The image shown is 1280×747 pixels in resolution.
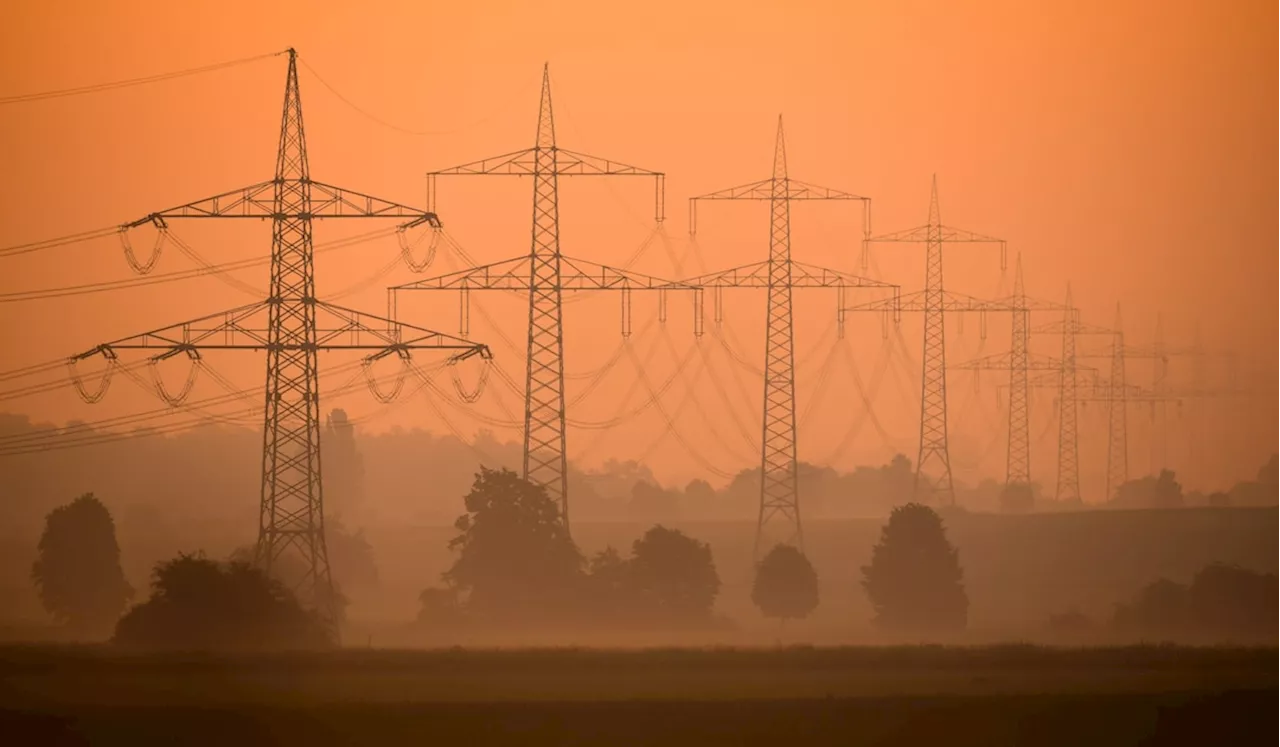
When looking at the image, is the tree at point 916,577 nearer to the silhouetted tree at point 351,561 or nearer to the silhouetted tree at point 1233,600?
the silhouetted tree at point 1233,600

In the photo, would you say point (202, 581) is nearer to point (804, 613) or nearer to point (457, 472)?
point (804, 613)

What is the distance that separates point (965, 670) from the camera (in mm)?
62875

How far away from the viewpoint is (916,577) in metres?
91.2

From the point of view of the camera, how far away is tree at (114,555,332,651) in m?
64.8

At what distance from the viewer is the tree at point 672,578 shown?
8381cm

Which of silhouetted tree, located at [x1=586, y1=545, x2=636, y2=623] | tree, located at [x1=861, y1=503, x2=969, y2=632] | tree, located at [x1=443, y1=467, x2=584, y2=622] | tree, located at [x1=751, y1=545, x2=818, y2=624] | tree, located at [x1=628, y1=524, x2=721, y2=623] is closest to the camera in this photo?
silhouetted tree, located at [x1=586, y1=545, x2=636, y2=623]

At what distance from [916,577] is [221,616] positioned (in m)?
39.5

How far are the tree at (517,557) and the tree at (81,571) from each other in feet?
53.3

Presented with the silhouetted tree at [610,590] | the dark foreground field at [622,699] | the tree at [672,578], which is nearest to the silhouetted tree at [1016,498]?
the tree at [672,578]

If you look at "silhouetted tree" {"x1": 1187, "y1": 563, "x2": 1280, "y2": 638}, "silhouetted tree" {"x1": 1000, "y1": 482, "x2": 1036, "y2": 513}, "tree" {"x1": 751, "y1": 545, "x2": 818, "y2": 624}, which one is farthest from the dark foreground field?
"silhouetted tree" {"x1": 1000, "y1": 482, "x2": 1036, "y2": 513}

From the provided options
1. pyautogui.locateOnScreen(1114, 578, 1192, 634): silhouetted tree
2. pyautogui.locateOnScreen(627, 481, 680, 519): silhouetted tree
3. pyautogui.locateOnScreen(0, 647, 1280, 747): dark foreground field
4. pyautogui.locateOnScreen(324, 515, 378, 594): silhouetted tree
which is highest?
pyautogui.locateOnScreen(627, 481, 680, 519): silhouetted tree

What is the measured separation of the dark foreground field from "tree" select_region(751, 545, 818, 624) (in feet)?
78.5

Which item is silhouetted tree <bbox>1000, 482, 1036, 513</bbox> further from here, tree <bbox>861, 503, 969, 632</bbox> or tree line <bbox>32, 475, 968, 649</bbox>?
tree line <bbox>32, 475, 968, 649</bbox>

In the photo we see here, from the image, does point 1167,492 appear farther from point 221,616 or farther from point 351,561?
point 221,616
